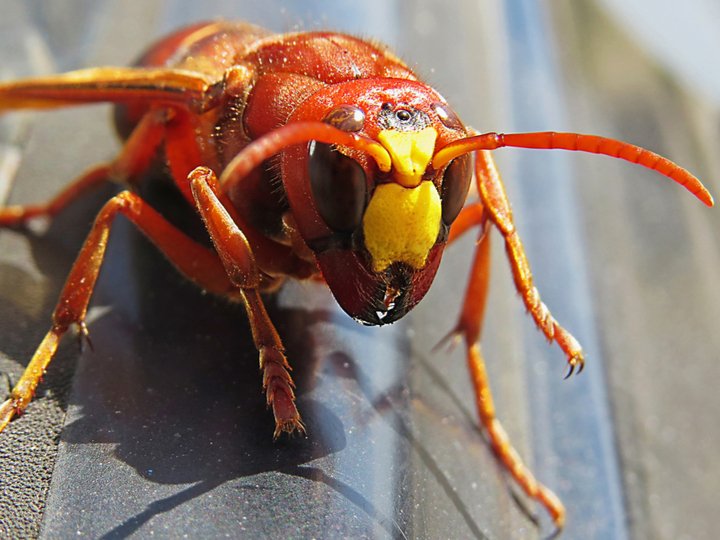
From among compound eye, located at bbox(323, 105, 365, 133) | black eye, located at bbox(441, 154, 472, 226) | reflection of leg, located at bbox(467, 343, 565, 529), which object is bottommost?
reflection of leg, located at bbox(467, 343, 565, 529)

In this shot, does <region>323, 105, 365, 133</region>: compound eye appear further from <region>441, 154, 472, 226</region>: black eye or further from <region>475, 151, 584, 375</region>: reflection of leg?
<region>475, 151, 584, 375</region>: reflection of leg

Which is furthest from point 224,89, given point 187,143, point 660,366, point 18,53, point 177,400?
point 660,366

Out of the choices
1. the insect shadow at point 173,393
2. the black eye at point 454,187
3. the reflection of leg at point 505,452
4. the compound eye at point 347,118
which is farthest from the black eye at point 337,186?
the reflection of leg at point 505,452

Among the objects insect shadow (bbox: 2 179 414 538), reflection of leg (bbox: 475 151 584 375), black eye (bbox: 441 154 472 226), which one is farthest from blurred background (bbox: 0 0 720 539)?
black eye (bbox: 441 154 472 226)

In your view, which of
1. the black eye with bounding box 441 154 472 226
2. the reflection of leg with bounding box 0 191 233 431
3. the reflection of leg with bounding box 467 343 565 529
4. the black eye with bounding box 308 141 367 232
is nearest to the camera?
the black eye with bounding box 308 141 367 232

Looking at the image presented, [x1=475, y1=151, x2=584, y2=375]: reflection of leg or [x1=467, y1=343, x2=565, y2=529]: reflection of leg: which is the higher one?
[x1=475, y1=151, x2=584, y2=375]: reflection of leg

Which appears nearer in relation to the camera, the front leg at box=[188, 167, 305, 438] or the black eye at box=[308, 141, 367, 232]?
the black eye at box=[308, 141, 367, 232]

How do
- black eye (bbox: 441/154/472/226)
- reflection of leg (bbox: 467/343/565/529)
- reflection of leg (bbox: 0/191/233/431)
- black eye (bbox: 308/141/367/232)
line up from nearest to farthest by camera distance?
black eye (bbox: 308/141/367/232) → black eye (bbox: 441/154/472/226) → reflection of leg (bbox: 0/191/233/431) → reflection of leg (bbox: 467/343/565/529)
